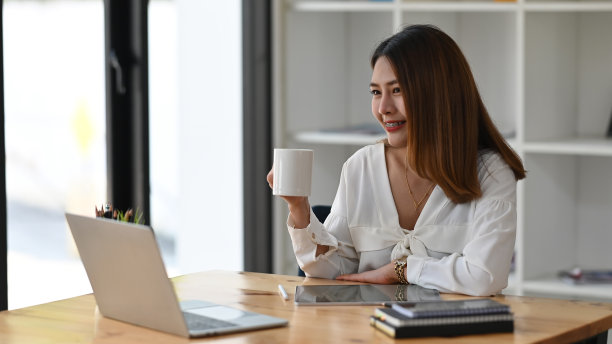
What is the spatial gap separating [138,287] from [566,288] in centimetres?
208

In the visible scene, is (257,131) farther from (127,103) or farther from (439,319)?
(439,319)

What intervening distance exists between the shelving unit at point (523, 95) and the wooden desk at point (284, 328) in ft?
5.01

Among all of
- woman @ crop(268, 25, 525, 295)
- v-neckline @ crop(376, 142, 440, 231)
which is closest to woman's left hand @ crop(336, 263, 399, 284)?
woman @ crop(268, 25, 525, 295)

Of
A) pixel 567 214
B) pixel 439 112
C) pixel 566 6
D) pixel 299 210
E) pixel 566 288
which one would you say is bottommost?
pixel 566 288

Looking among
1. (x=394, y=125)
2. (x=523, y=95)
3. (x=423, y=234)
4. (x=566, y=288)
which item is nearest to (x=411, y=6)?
(x=523, y=95)

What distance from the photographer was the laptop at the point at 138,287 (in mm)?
1540

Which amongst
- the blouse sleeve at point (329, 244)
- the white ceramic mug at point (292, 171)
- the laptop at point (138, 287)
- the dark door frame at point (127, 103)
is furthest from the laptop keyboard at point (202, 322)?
the dark door frame at point (127, 103)

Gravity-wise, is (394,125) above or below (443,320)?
above

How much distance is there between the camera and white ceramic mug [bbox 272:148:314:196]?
1.86 m

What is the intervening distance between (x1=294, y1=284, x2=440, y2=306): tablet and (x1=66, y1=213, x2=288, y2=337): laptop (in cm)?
18

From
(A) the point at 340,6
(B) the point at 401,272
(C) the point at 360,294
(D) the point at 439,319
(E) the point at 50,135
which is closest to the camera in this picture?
(D) the point at 439,319

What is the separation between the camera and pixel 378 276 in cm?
206

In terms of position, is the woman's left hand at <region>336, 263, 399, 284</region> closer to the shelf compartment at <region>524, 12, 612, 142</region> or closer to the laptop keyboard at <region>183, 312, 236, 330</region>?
the laptop keyboard at <region>183, 312, 236, 330</region>

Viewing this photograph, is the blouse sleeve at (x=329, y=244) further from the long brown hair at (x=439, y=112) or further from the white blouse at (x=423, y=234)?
Answer: the long brown hair at (x=439, y=112)
